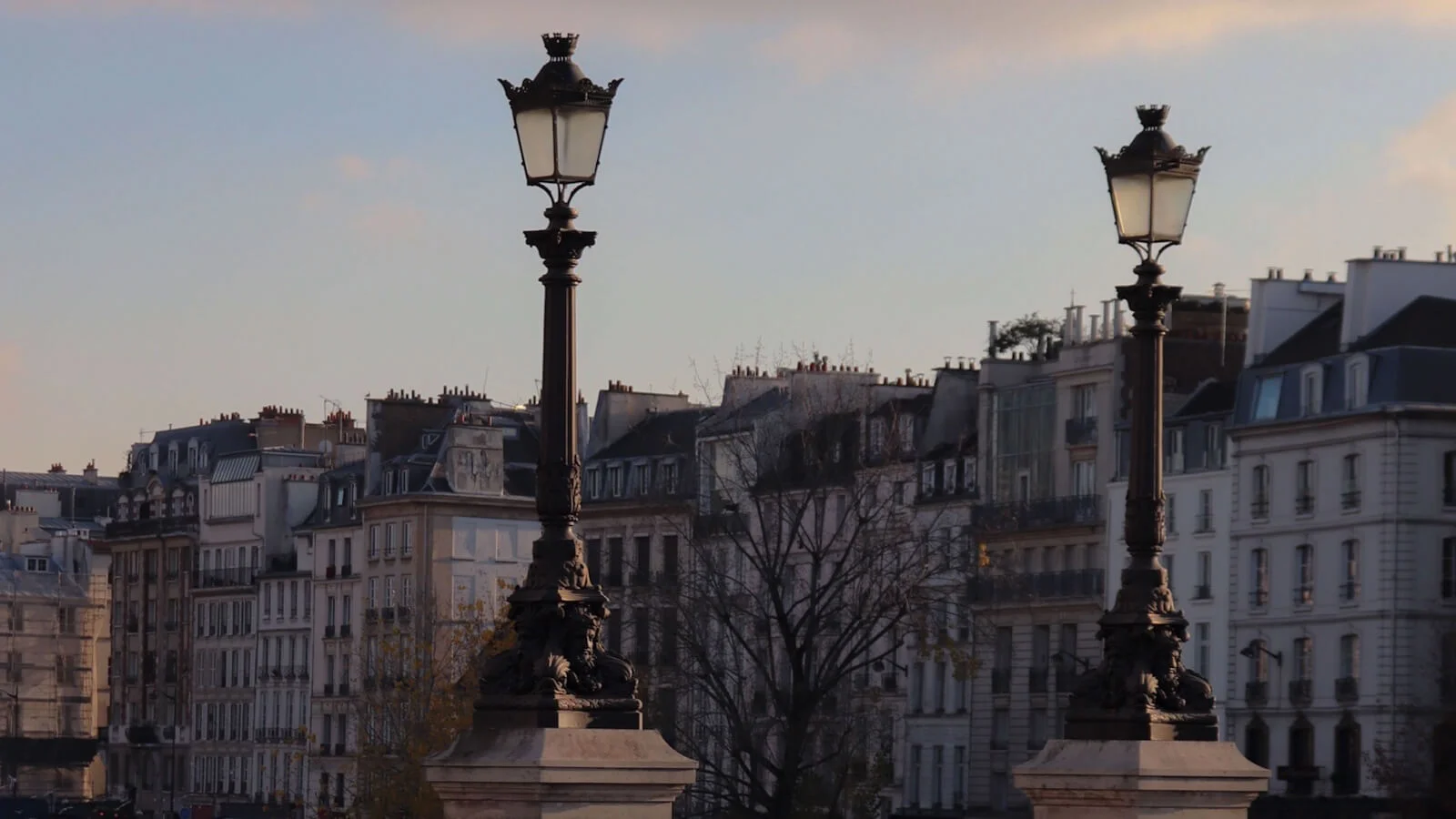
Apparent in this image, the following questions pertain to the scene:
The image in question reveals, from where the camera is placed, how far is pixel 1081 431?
299 feet

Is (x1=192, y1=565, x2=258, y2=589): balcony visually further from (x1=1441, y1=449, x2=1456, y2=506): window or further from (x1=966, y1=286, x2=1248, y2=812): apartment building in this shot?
(x1=1441, y1=449, x2=1456, y2=506): window

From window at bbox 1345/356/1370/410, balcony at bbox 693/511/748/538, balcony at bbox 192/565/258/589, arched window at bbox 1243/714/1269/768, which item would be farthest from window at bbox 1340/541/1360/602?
balcony at bbox 192/565/258/589

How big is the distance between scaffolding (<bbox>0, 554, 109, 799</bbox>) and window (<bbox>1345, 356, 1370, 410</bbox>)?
102630mm

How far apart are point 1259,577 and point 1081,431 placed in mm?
8696

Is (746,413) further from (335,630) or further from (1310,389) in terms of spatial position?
(335,630)

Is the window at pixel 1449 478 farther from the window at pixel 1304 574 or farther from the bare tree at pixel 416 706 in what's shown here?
the bare tree at pixel 416 706

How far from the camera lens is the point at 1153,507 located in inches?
861

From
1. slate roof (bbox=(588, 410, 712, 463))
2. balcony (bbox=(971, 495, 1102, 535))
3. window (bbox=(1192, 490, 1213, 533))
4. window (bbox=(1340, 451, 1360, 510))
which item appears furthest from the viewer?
slate roof (bbox=(588, 410, 712, 463))

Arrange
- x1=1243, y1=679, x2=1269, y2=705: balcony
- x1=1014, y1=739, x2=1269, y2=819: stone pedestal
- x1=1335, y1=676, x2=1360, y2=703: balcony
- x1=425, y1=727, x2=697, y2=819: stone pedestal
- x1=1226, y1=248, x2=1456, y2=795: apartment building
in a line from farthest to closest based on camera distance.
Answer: x1=1243, y1=679, x2=1269, y2=705: balcony
x1=1335, y1=676, x2=1360, y2=703: balcony
x1=1226, y1=248, x2=1456, y2=795: apartment building
x1=1014, y1=739, x2=1269, y2=819: stone pedestal
x1=425, y1=727, x2=697, y2=819: stone pedestal

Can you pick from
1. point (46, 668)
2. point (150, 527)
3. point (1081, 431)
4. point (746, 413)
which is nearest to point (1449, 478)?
point (1081, 431)

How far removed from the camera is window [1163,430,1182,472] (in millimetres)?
87812

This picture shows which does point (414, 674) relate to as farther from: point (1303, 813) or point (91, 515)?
point (91, 515)

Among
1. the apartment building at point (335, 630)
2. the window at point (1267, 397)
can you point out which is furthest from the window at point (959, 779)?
the apartment building at point (335, 630)

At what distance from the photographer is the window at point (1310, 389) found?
81.6m
